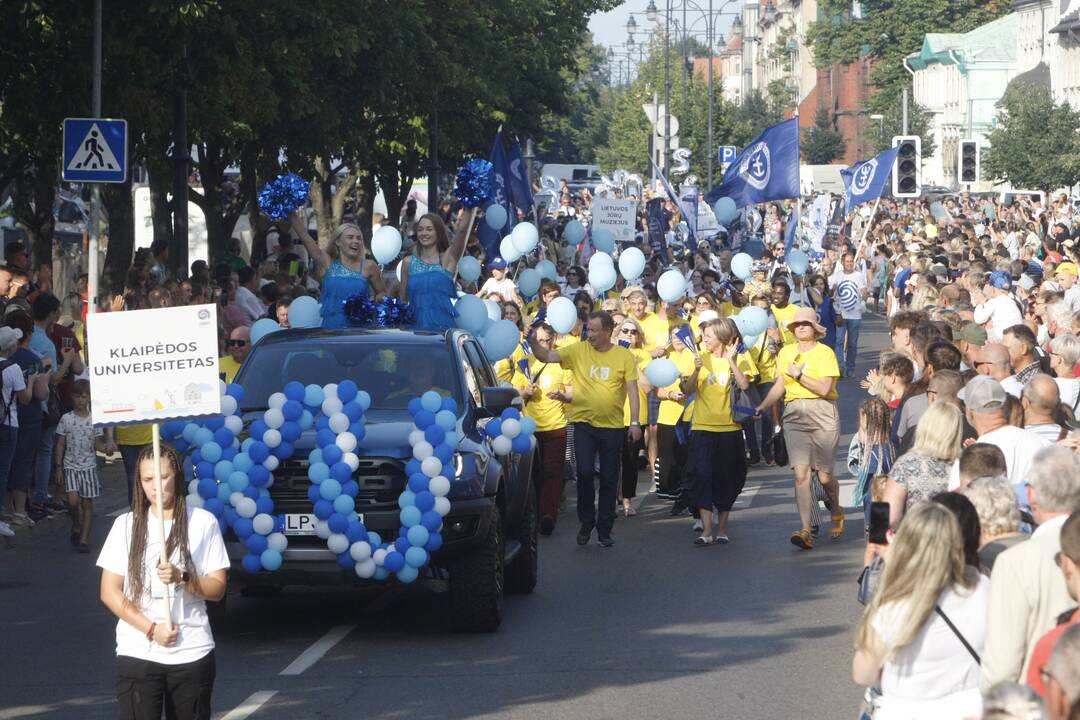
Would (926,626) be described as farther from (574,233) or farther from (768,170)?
(768,170)

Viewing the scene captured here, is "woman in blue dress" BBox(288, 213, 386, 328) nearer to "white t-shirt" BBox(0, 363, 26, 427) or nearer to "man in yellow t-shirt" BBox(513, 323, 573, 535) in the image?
"man in yellow t-shirt" BBox(513, 323, 573, 535)

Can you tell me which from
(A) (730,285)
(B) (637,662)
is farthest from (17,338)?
(A) (730,285)

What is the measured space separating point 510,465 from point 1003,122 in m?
61.7

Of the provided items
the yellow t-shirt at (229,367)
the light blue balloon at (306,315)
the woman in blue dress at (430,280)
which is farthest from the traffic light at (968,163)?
the light blue balloon at (306,315)

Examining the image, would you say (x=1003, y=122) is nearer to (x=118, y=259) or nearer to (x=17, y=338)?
(x=118, y=259)

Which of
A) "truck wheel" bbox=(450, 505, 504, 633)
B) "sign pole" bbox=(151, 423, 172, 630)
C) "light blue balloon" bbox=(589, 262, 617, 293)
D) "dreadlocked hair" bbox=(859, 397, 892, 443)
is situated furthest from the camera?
"light blue balloon" bbox=(589, 262, 617, 293)

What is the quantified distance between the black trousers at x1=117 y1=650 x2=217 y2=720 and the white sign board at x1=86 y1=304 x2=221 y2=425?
115 cm

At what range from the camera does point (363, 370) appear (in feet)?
37.9

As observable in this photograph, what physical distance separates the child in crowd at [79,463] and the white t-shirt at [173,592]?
291 inches

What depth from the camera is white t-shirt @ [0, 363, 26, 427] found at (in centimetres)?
1426

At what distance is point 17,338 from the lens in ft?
48.0

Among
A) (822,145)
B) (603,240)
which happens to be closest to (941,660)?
(603,240)

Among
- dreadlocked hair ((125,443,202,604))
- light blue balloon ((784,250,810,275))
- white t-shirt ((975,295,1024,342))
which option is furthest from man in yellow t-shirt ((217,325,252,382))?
light blue balloon ((784,250,810,275))

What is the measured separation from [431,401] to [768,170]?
784 inches
